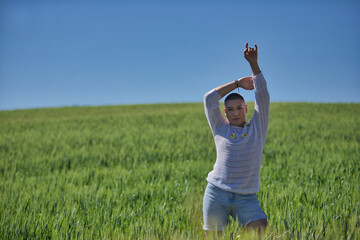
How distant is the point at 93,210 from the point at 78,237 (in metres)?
0.67

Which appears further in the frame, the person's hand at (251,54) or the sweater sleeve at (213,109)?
the sweater sleeve at (213,109)

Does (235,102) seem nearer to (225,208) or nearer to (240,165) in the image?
(240,165)

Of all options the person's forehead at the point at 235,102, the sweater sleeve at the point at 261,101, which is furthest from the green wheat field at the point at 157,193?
the person's forehead at the point at 235,102

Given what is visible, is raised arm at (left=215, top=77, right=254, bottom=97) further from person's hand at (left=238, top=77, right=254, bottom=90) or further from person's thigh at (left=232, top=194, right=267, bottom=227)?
person's thigh at (left=232, top=194, right=267, bottom=227)

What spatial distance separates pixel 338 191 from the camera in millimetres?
3736

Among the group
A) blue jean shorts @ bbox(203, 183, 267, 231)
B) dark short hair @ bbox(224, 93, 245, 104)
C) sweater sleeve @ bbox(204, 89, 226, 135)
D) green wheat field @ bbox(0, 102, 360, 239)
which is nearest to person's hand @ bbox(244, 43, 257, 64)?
dark short hair @ bbox(224, 93, 245, 104)

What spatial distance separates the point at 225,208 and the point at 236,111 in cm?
83

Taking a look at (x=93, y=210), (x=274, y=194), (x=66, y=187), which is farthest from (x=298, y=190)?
(x=66, y=187)

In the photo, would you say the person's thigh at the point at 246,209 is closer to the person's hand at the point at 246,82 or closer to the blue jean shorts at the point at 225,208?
the blue jean shorts at the point at 225,208

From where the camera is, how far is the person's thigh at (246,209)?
2.13 metres

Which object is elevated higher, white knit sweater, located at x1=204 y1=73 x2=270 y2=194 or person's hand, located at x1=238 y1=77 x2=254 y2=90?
person's hand, located at x1=238 y1=77 x2=254 y2=90

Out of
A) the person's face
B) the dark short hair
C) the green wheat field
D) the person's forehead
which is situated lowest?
the green wheat field

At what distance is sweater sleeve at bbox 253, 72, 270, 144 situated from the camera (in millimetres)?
2238

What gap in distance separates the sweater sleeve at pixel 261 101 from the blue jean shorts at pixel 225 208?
590 millimetres
